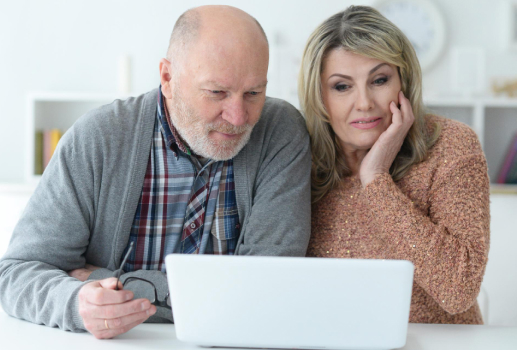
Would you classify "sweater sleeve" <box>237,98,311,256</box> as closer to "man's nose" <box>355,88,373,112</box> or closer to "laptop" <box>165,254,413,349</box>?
"man's nose" <box>355,88,373,112</box>

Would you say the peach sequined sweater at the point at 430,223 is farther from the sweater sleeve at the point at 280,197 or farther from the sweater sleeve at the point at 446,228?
the sweater sleeve at the point at 280,197

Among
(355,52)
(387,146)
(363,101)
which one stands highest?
(355,52)

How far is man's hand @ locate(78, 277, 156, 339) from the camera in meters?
0.99

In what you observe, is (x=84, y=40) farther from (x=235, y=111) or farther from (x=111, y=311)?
(x=111, y=311)

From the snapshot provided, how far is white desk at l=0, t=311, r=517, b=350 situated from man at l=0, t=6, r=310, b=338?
0.48ft

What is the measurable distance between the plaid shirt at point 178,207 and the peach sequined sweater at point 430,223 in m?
0.28

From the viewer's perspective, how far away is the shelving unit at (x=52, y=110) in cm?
352

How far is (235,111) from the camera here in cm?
130

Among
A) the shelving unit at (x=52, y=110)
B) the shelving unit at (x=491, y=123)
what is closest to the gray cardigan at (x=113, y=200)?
the shelving unit at (x=52, y=110)

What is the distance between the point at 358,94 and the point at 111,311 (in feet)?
2.78

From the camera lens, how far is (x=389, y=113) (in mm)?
1526

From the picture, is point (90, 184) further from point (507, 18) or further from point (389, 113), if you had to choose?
point (507, 18)

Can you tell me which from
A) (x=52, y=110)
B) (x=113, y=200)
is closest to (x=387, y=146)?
(x=113, y=200)

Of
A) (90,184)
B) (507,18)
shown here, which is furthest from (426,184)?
(507,18)
